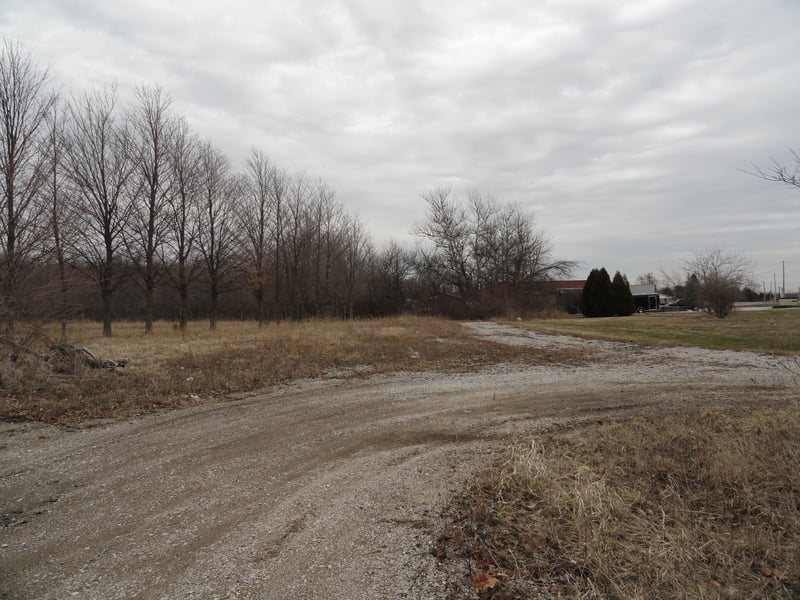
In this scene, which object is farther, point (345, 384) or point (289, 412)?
point (345, 384)

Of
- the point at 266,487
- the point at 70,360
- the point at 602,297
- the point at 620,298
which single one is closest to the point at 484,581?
the point at 266,487

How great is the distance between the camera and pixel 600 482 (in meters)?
4.17

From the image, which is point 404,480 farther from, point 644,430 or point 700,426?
point 700,426

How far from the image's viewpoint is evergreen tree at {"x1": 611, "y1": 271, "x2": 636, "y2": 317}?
136 ft

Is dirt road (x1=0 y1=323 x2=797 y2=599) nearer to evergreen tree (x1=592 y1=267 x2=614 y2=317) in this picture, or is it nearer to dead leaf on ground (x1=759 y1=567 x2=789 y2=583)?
dead leaf on ground (x1=759 y1=567 x2=789 y2=583)

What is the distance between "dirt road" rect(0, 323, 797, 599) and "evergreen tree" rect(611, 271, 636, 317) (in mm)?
34067

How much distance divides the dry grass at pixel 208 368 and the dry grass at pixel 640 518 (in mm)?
6342

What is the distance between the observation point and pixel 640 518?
3697 millimetres

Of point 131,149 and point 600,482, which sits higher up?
point 131,149

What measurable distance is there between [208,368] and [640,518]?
10542 millimetres

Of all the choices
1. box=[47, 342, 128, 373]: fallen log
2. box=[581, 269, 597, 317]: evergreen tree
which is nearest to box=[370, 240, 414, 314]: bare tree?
box=[581, 269, 597, 317]: evergreen tree

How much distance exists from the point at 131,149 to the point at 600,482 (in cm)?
2721

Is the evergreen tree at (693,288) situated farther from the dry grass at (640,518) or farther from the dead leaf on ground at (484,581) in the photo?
the dead leaf on ground at (484,581)

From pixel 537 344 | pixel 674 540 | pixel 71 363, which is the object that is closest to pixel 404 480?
pixel 674 540
